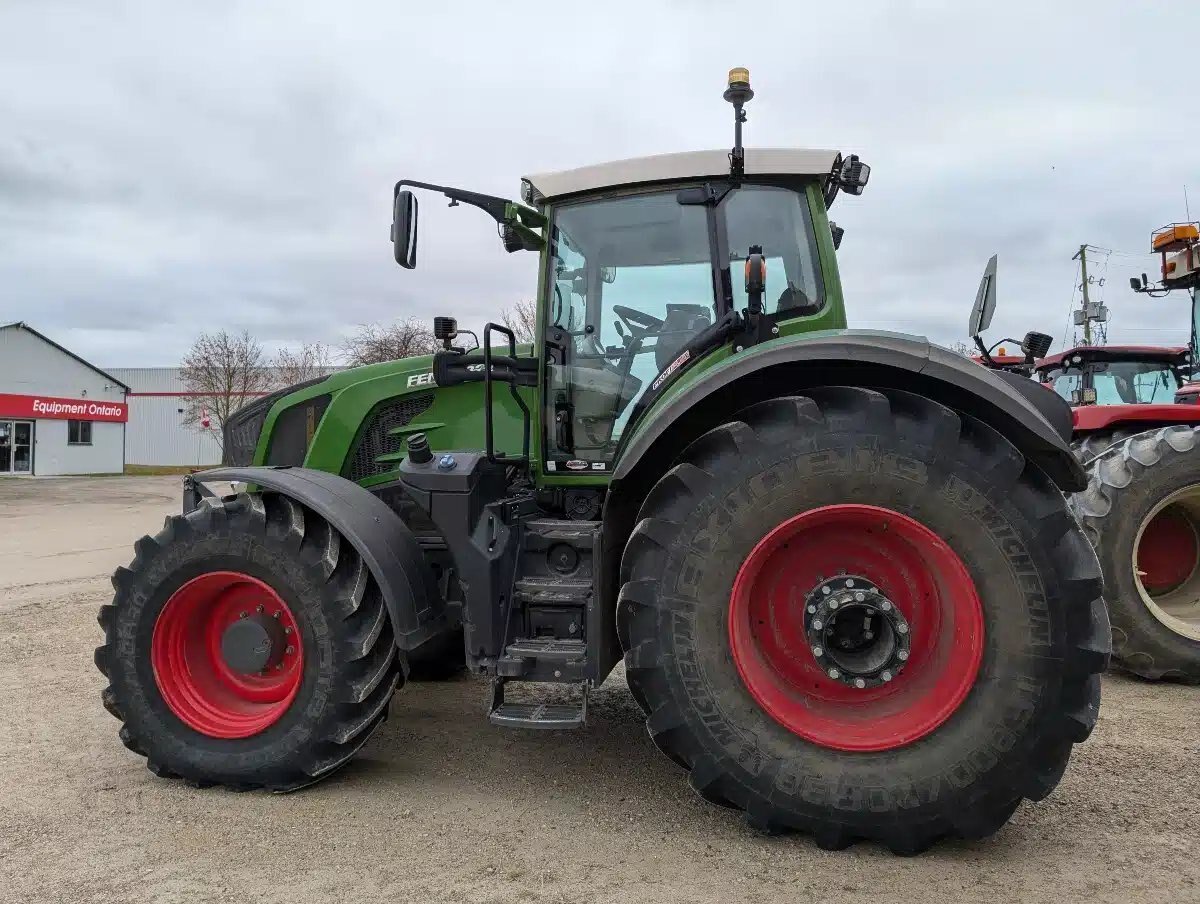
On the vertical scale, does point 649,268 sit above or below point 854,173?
below

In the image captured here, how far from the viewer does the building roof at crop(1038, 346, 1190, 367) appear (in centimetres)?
838

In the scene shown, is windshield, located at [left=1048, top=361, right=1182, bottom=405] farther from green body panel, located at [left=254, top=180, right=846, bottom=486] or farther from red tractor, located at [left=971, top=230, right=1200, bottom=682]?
green body panel, located at [left=254, top=180, right=846, bottom=486]

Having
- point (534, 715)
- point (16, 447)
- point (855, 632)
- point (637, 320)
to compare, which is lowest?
point (534, 715)

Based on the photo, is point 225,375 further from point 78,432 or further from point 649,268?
point 649,268

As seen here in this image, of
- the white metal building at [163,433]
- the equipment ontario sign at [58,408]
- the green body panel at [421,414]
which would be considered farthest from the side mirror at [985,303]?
the white metal building at [163,433]

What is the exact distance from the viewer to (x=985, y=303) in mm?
3795

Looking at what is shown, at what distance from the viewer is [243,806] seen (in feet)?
10.8

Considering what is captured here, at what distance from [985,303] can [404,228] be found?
259 cm

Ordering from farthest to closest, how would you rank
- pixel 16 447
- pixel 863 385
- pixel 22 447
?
1. pixel 22 447
2. pixel 16 447
3. pixel 863 385

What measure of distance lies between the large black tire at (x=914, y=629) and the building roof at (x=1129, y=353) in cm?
664

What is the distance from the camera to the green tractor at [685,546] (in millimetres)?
2746

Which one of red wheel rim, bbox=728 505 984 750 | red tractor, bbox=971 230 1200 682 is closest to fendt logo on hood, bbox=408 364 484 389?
red wheel rim, bbox=728 505 984 750

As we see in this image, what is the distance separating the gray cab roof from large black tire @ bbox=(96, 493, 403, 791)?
77.0 inches

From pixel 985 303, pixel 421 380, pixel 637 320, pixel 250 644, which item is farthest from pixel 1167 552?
pixel 250 644
